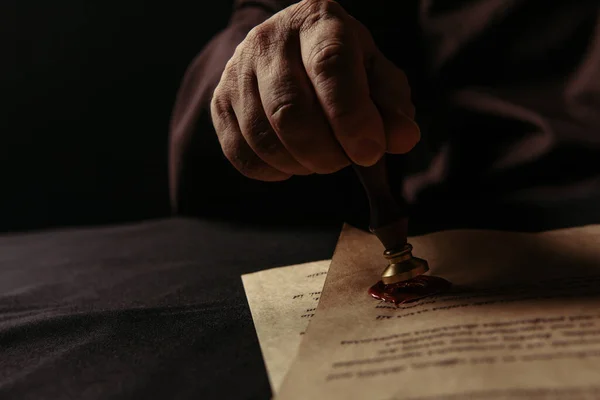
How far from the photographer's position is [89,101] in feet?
3.37

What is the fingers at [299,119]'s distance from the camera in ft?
1.06

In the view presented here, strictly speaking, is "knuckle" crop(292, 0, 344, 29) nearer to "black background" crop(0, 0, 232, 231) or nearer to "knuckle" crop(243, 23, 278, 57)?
"knuckle" crop(243, 23, 278, 57)

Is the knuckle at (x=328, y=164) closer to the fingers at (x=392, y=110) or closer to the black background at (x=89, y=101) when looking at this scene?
the fingers at (x=392, y=110)

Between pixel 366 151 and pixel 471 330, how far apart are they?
0.10 meters

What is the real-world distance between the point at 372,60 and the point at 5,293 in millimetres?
332

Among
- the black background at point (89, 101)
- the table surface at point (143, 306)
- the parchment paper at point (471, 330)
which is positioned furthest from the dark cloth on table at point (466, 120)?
the black background at point (89, 101)

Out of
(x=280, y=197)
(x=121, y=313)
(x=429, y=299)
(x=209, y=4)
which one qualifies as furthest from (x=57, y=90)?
(x=429, y=299)

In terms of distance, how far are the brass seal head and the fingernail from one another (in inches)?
2.4

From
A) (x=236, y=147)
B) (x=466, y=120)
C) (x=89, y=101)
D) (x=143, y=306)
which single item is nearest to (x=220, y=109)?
(x=236, y=147)

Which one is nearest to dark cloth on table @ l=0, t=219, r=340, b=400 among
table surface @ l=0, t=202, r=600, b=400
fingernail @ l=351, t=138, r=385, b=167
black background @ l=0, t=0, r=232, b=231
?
table surface @ l=0, t=202, r=600, b=400

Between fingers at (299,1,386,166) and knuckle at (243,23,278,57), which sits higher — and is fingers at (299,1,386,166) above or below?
below

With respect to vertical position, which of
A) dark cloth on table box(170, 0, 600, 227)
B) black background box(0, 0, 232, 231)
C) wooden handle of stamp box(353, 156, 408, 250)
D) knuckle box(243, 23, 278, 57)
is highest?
black background box(0, 0, 232, 231)

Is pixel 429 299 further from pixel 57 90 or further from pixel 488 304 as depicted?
pixel 57 90

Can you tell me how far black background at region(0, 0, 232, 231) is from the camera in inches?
39.7
